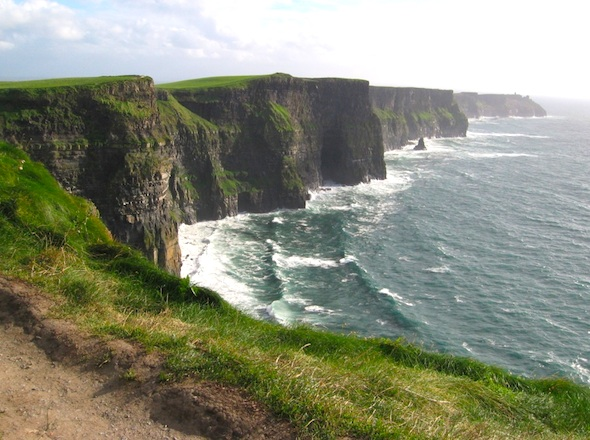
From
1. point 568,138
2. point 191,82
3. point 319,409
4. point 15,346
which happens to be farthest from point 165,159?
point 568,138

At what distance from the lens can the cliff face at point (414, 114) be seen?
126m

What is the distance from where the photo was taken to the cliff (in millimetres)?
37969

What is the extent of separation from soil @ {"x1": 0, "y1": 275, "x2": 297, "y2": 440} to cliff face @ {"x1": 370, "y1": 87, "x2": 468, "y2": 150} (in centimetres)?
11747

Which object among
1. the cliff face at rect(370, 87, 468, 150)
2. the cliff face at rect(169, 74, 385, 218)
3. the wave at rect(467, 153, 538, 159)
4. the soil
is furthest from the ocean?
the cliff face at rect(370, 87, 468, 150)

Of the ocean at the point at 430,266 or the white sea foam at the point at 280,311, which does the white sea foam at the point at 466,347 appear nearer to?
the ocean at the point at 430,266

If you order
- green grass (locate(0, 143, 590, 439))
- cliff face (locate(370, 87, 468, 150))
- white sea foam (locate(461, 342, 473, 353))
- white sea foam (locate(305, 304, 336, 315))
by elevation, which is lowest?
white sea foam (locate(461, 342, 473, 353))

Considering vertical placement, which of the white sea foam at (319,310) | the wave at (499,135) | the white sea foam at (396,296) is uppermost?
the wave at (499,135)

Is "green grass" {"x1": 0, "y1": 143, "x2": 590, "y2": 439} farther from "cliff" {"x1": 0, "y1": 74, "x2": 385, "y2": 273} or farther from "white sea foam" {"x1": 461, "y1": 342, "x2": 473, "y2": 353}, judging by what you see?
"cliff" {"x1": 0, "y1": 74, "x2": 385, "y2": 273}

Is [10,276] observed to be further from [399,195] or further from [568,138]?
[568,138]

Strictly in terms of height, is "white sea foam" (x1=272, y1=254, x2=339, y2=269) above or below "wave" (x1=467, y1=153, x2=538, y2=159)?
below

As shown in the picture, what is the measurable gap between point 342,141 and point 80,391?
7795 centimetres

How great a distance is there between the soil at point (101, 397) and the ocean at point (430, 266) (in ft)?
26.4

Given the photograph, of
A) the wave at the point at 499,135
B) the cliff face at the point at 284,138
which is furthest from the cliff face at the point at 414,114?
the cliff face at the point at 284,138

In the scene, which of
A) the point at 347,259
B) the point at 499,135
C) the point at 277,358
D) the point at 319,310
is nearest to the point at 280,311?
the point at 319,310
